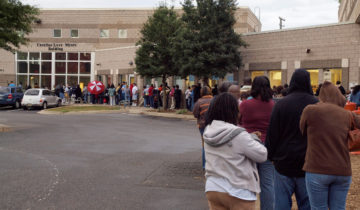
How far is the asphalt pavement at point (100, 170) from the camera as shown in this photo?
6.47 m

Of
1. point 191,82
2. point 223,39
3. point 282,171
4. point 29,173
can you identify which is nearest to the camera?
point 282,171

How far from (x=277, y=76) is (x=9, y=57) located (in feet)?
110

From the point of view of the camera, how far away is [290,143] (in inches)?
167

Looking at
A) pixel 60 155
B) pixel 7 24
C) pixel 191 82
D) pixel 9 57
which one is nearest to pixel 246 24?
pixel 191 82

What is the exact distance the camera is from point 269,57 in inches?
1044

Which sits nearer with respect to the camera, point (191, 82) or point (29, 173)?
point (29, 173)

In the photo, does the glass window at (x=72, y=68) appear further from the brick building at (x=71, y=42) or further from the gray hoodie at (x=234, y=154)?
the gray hoodie at (x=234, y=154)

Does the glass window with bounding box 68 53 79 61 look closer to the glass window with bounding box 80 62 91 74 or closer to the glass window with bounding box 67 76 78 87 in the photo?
the glass window with bounding box 80 62 91 74

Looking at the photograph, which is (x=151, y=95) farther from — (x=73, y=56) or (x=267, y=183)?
(x=267, y=183)

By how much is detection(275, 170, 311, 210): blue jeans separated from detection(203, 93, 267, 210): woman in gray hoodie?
876mm

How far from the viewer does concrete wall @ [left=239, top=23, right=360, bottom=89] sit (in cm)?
2275

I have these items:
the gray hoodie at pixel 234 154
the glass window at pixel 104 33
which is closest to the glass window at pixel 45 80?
the glass window at pixel 104 33

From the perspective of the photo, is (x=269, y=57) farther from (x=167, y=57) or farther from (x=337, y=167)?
(x=337, y=167)

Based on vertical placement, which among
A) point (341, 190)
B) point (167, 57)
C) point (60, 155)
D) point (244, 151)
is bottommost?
point (60, 155)
